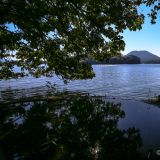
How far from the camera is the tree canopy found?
15.9 m

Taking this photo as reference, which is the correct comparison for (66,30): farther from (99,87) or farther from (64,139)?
(99,87)

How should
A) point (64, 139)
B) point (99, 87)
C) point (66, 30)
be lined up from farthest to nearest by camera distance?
1. point (99, 87)
2. point (66, 30)
3. point (64, 139)

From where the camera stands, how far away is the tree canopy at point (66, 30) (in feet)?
52.2

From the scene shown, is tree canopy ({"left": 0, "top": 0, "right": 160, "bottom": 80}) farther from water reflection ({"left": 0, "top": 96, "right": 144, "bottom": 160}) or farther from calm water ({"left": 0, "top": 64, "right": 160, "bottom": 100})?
calm water ({"left": 0, "top": 64, "right": 160, "bottom": 100})

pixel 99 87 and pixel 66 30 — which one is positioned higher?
pixel 66 30

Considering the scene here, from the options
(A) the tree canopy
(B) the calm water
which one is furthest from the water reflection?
(B) the calm water

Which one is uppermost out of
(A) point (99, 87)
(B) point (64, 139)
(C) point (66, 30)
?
(C) point (66, 30)

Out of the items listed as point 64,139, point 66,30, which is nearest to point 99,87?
point 66,30

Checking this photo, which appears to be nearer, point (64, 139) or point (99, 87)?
point (64, 139)

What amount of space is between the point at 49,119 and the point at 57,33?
7255mm

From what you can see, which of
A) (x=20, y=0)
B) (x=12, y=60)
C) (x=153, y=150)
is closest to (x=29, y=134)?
(x=153, y=150)

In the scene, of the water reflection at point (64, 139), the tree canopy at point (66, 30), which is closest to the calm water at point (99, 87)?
the tree canopy at point (66, 30)

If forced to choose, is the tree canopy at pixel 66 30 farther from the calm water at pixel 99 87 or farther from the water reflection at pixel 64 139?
the calm water at pixel 99 87

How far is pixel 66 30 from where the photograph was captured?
19.1 meters
